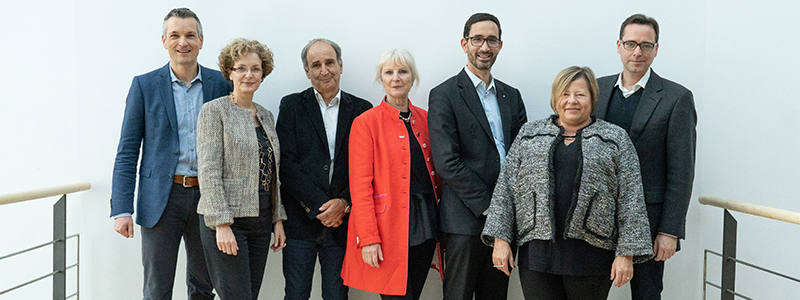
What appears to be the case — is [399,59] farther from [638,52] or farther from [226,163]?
[638,52]

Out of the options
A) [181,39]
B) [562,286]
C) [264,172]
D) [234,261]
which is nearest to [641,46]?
[562,286]

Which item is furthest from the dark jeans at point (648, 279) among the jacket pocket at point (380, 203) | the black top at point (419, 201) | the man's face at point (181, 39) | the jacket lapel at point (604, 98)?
the man's face at point (181, 39)

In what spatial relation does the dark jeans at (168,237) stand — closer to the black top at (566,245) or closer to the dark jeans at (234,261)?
the dark jeans at (234,261)

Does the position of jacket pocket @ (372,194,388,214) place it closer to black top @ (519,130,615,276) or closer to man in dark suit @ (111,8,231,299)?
black top @ (519,130,615,276)

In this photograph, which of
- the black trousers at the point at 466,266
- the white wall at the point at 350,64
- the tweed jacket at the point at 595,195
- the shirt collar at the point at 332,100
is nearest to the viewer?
the tweed jacket at the point at 595,195

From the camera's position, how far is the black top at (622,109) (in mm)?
2365

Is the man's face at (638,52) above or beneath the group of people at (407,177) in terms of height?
above

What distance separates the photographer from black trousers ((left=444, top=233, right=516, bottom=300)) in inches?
91.7

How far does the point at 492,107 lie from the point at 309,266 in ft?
4.02

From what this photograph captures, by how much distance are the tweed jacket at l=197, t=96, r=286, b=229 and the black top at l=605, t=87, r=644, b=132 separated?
166cm

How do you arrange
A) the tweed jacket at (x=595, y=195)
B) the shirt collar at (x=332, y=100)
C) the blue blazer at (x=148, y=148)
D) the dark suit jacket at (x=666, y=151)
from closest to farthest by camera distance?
1. the tweed jacket at (x=595, y=195)
2. the dark suit jacket at (x=666, y=151)
3. the blue blazer at (x=148, y=148)
4. the shirt collar at (x=332, y=100)

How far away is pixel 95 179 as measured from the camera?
3.09 meters

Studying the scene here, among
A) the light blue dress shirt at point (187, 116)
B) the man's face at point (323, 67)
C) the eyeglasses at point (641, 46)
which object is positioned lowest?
the light blue dress shirt at point (187, 116)

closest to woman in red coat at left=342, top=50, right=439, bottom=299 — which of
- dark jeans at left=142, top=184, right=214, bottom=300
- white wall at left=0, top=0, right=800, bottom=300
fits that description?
white wall at left=0, top=0, right=800, bottom=300
